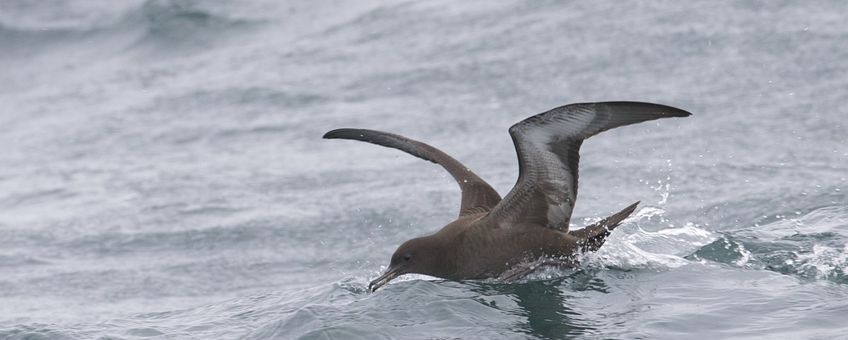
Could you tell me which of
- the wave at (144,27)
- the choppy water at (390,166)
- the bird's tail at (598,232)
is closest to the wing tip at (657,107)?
the bird's tail at (598,232)

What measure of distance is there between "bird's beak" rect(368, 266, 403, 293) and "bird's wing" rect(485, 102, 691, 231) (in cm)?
62

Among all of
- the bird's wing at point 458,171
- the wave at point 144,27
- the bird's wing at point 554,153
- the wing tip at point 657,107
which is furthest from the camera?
the wave at point 144,27

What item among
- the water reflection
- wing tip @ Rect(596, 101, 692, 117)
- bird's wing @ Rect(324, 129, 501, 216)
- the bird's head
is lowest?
the water reflection

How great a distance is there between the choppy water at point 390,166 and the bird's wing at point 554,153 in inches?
17.1

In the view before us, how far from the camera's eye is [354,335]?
7.63 metres

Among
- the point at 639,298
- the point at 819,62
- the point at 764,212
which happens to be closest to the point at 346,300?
the point at 639,298

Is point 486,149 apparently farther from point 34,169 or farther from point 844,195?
point 34,169

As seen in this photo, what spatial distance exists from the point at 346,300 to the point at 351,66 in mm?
6745

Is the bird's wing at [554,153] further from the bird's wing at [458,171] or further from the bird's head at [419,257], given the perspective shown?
the bird's wing at [458,171]

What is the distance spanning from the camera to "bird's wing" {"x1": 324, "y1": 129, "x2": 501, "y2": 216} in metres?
8.63

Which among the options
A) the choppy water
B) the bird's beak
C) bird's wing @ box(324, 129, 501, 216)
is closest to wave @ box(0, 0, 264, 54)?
the choppy water

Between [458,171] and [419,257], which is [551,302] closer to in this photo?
[419,257]

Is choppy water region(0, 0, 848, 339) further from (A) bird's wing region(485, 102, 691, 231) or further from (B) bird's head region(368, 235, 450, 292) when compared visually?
(A) bird's wing region(485, 102, 691, 231)

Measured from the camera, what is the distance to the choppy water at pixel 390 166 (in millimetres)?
8031
